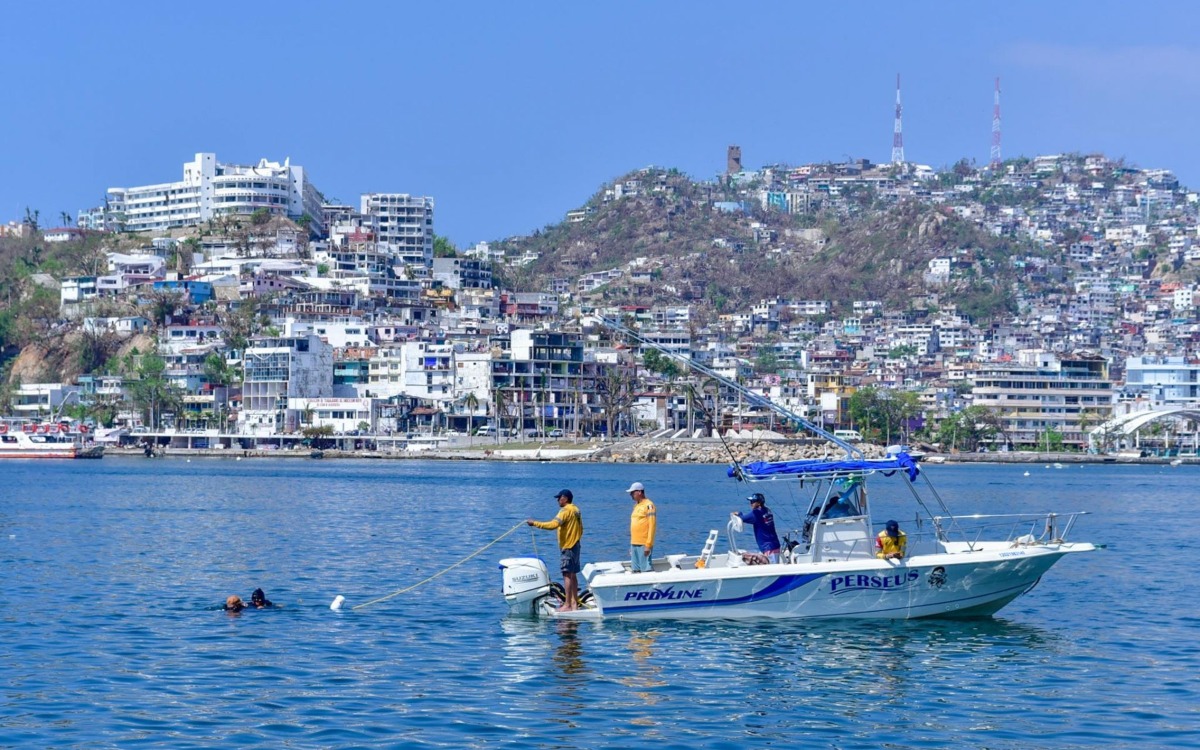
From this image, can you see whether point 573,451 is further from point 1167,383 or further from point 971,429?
point 1167,383

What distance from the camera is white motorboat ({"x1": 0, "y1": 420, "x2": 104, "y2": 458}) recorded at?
11025 cm

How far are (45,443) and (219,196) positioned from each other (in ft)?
182

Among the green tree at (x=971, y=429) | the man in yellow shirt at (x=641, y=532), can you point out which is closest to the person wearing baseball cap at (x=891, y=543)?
the man in yellow shirt at (x=641, y=532)

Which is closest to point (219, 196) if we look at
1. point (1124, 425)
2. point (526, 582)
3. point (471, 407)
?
point (471, 407)

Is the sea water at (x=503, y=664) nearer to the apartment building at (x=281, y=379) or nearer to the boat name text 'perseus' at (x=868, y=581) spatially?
the boat name text 'perseus' at (x=868, y=581)

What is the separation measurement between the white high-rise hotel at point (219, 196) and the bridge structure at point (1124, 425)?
256ft

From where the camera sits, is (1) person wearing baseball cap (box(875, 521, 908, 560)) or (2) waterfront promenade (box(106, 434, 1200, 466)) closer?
(1) person wearing baseball cap (box(875, 521, 908, 560))

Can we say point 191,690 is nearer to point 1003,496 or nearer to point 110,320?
point 1003,496

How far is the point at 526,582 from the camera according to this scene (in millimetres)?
20984

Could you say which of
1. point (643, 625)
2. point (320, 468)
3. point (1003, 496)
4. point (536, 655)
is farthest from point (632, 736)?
point (320, 468)

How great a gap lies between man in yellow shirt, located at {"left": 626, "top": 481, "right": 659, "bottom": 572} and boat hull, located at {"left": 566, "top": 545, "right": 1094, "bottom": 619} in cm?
30

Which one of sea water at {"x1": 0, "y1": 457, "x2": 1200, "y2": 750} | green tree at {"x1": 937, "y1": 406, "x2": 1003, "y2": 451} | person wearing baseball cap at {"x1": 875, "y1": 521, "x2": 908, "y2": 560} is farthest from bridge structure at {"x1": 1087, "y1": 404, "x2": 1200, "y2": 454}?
person wearing baseball cap at {"x1": 875, "y1": 521, "x2": 908, "y2": 560}

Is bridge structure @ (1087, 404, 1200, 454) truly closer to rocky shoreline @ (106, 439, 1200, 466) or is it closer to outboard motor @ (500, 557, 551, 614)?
rocky shoreline @ (106, 439, 1200, 466)

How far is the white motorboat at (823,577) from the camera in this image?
66.4ft
